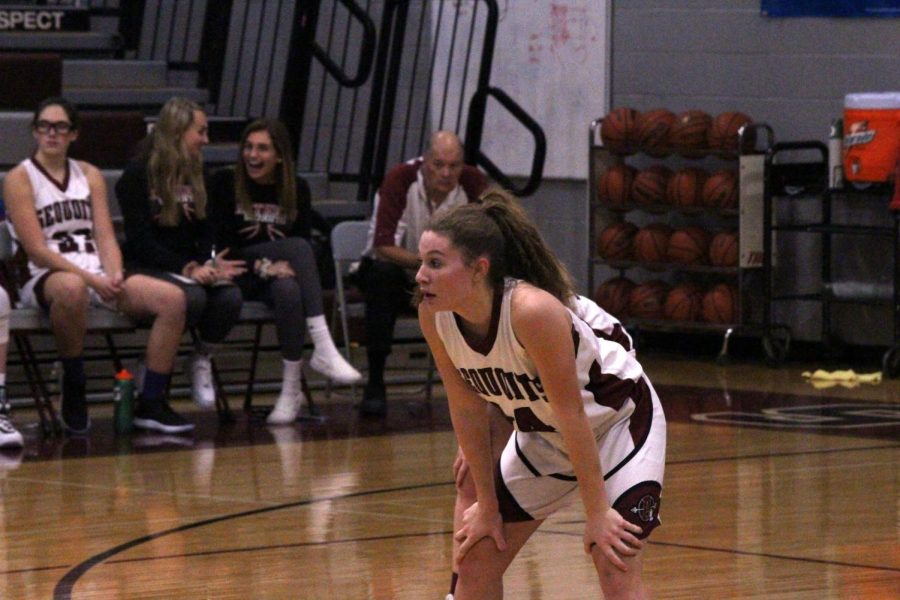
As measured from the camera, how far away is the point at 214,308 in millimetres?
7105

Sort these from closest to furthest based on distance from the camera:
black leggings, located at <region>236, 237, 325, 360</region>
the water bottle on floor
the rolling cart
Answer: the water bottle on floor → black leggings, located at <region>236, 237, 325, 360</region> → the rolling cart

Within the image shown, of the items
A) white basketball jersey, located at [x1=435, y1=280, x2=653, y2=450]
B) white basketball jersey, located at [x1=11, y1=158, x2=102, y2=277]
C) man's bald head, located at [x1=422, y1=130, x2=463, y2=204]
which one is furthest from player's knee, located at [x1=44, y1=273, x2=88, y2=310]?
white basketball jersey, located at [x1=435, y1=280, x2=653, y2=450]

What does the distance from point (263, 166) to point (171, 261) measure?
0.57m

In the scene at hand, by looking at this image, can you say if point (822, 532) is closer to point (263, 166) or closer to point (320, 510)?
point (320, 510)

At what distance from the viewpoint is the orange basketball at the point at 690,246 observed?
30.7ft

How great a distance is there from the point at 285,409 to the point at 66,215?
1.19 metres

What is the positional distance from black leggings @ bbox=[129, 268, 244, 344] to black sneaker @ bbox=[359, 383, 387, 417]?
0.77 meters

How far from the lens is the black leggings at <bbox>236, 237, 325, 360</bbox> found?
285 inches

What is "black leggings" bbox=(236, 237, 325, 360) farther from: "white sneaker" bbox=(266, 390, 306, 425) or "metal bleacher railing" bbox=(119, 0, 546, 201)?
"metal bleacher railing" bbox=(119, 0, 546, 201)

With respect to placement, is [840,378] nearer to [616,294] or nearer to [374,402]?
[616,294]

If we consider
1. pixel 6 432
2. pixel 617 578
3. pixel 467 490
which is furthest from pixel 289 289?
pixel 617 578

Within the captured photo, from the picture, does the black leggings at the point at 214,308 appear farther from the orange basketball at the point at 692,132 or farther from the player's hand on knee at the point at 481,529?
the player's hand on knee at the point at 481,529

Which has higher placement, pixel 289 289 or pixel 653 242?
pixel 653 242

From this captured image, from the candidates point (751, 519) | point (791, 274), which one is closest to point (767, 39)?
point (791, 274)
